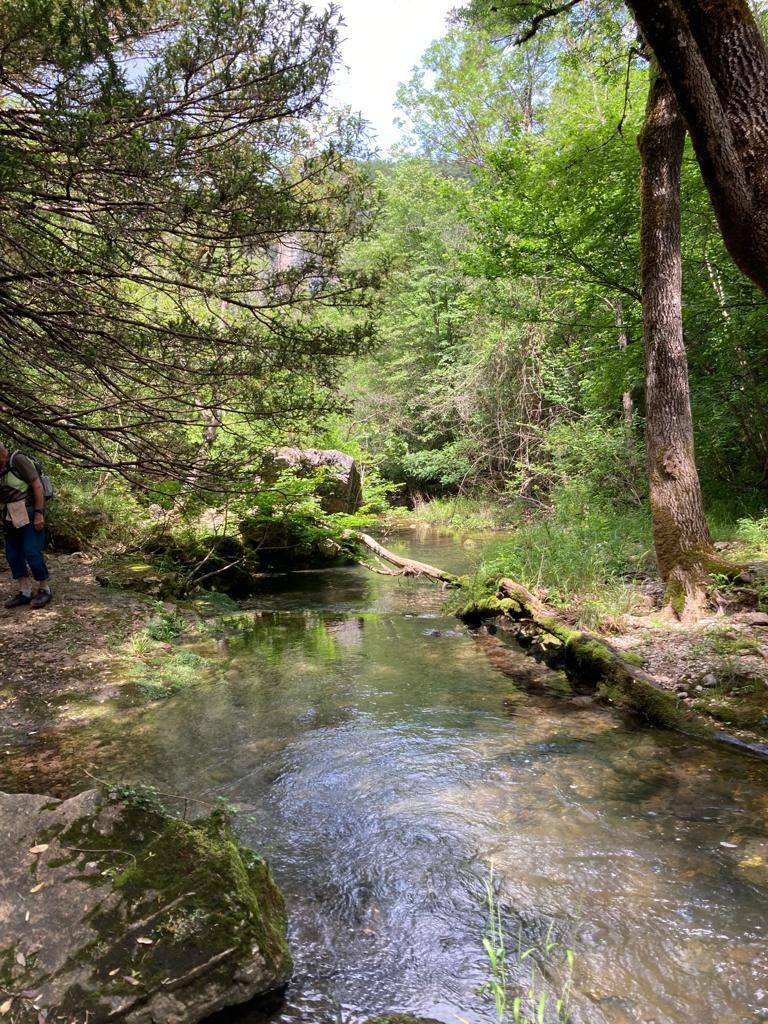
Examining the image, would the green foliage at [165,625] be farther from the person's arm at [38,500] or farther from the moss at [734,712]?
the moss at [734,712]

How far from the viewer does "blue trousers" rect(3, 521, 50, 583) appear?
663 centimetres

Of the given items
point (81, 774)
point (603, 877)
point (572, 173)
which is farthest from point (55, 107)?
point (572, 173)

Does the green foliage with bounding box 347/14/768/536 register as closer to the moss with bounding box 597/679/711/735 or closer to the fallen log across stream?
the fallen log across stream

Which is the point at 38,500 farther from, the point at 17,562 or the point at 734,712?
the point at 734,712

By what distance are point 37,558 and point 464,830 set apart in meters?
5.69

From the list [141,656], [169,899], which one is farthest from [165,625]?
[169,899]

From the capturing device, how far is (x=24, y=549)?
6.74m

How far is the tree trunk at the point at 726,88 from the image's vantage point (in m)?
3.37

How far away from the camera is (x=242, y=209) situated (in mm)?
4199

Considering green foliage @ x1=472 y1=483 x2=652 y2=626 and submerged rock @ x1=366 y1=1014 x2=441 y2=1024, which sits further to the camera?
green foliage @ x1=472 y1=483 x2=652 y2=626

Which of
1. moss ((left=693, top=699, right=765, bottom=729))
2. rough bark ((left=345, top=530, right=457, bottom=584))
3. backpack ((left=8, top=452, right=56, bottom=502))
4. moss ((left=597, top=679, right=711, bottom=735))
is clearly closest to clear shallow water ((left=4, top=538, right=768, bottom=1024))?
moss ((left=597, top=679, right=711, bottom=735))

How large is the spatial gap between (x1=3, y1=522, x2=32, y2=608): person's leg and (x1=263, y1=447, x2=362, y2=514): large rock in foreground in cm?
560

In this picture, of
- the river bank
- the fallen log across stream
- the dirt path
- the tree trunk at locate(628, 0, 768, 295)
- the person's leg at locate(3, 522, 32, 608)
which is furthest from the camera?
the person's leg at locate(3, 522, 32, 608)

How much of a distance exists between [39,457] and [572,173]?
9315mm
